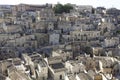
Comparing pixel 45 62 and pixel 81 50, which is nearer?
pixel 45 62

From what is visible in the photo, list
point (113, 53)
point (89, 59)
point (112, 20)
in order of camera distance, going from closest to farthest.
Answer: point (89, 59) < point (113, 53) < point (112, 20)

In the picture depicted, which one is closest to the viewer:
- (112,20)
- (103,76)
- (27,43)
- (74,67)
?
(103,76)

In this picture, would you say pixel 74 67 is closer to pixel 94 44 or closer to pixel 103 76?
pixel 103 76

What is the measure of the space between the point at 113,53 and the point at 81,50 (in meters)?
3.81

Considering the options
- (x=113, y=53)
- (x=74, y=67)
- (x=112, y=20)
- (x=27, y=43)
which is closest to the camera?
(x=74, y=67)

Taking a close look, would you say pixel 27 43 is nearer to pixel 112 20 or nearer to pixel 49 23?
pixel 49 23

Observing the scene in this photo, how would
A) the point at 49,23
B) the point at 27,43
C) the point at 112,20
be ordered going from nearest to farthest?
1. the point at 27,43
2. the point at 49,23
3. the point at 112,20

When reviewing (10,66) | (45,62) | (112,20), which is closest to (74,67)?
(45,62)

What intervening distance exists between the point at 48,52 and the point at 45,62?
237 inches

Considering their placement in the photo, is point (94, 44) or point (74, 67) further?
point (94, 44)

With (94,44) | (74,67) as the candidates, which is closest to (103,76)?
(74,67)

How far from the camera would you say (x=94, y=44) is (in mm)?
33250

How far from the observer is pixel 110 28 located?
38.6 m

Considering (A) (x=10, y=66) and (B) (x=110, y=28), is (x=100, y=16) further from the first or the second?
(A) (x=10, y=66)
